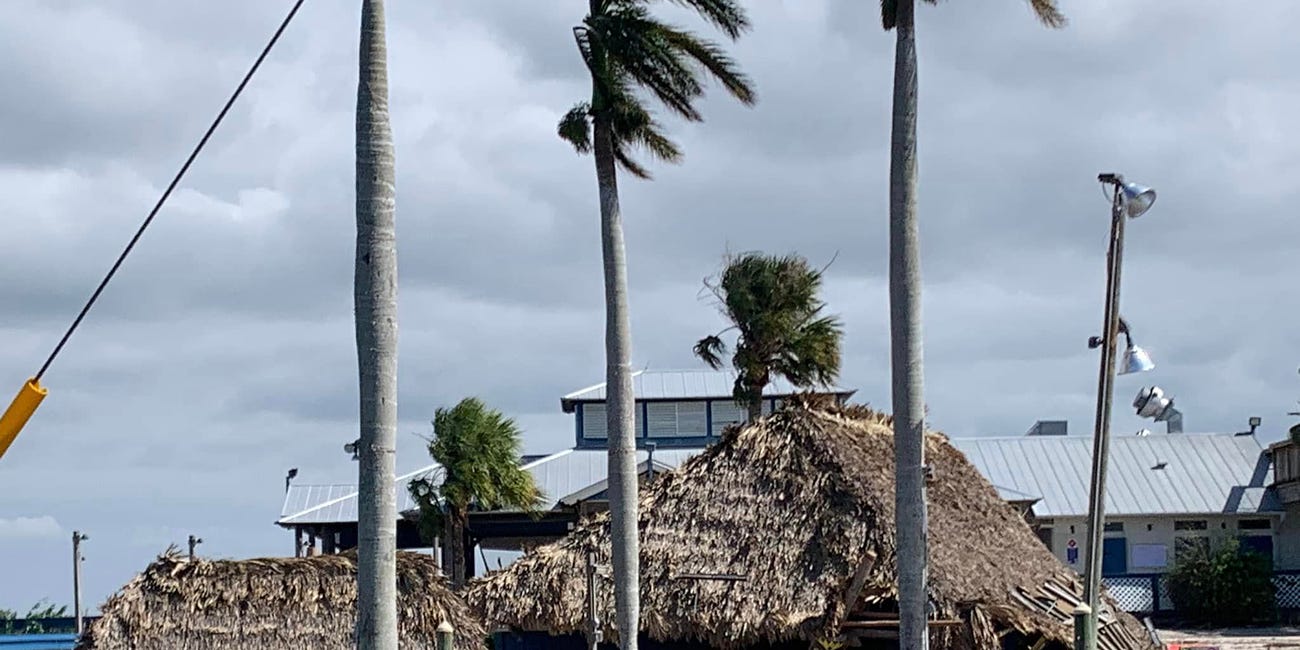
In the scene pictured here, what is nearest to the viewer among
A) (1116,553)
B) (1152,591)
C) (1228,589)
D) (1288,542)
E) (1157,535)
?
(1152,591)

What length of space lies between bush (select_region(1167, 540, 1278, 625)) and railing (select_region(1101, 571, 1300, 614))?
0.73 ft

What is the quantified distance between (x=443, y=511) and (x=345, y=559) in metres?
12.3

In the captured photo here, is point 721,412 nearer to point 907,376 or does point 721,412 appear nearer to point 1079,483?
point 1079,483

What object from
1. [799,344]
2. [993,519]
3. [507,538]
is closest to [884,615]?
[993,519]

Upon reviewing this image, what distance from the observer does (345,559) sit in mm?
23266

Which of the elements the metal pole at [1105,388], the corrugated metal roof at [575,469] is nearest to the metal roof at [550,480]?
the corrugated metal roof at [575,469]

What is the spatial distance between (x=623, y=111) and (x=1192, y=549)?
24.3 m

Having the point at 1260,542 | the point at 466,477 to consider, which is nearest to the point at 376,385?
the point at 466,477

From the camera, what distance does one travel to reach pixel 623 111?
1864 cm

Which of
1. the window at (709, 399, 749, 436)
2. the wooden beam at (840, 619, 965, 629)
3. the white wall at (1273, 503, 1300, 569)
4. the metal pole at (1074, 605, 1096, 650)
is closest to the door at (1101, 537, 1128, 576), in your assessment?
the white wall at (1273, 503, 1300, 569)

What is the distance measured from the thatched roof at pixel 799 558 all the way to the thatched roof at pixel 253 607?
1.76 metres

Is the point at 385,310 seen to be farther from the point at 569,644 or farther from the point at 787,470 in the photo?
the point at 569,644

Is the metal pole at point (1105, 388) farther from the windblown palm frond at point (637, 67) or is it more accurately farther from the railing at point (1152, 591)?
the railing at point (1152, 591)

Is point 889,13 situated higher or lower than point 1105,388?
higher
